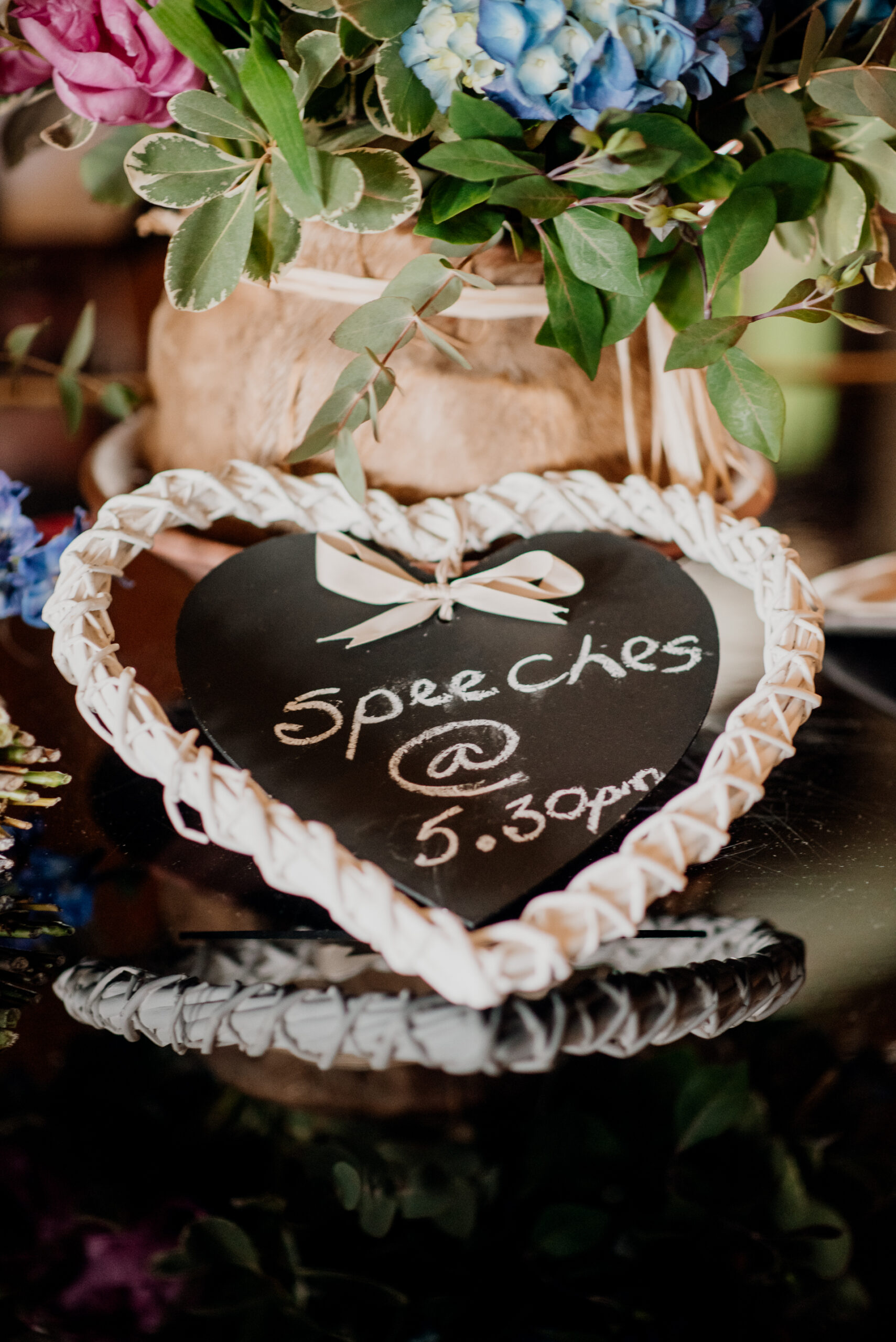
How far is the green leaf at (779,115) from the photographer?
59cm

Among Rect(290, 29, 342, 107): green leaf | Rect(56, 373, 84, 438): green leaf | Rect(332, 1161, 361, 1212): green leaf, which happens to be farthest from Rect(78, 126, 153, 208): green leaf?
Rect(332, 1161, 361, 1212): green leaf

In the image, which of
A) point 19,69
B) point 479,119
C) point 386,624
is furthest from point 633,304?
point 19,69

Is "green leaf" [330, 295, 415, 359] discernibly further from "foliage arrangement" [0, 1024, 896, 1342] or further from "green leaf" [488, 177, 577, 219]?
"foliage arrangement" [0, 1024, 896, 1342]

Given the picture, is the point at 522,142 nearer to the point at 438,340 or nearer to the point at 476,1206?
the point at 438,340

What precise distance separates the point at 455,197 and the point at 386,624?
0.26 metres

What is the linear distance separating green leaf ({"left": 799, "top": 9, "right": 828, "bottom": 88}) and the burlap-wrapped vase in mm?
204

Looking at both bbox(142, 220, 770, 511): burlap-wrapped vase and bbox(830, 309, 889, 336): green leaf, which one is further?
bbox(142, 220, 770, 511): burlap-wrapped vase

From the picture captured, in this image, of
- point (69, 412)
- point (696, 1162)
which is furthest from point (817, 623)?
point (69, 412)

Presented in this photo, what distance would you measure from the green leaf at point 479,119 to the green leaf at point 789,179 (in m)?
0.14

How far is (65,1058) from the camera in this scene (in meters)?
0.48

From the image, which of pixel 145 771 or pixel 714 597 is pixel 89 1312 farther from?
pixel 714 597

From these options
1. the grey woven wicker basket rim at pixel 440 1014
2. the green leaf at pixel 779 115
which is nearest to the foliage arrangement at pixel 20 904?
the grey woven wicker basket rim at pixel 440 1014

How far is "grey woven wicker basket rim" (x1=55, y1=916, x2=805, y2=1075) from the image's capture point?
471 mm

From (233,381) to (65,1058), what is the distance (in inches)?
20.4
